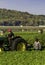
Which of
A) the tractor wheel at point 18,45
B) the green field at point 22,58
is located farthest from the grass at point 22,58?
the tractor wheel at point 18,45

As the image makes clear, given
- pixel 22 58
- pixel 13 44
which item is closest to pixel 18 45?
pixel 13 44

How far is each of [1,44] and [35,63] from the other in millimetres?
4144

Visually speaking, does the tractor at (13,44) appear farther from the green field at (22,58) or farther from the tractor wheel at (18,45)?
the green field at (22,58)

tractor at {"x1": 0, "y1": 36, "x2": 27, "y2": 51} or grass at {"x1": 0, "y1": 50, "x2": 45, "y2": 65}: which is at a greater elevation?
tractor at {"x1": 0, "y1": 36, "x2": 27, "y2": 51}

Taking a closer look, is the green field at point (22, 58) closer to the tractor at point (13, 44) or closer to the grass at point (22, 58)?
the grass at point (22, 58)

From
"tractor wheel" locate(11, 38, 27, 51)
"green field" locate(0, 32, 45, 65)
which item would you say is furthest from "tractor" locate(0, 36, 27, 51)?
"green field" locate(0, 32, 45, 65)

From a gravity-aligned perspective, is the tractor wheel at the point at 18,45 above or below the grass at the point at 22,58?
above

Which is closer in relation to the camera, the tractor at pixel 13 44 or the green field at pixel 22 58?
the green field at pixel 22 58

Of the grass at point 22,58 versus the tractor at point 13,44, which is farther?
the tractor at point 13,44

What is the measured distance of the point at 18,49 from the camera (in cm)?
1438

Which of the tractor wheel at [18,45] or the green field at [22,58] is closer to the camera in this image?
the green field at [22,58]

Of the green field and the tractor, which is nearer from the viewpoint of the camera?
the green field

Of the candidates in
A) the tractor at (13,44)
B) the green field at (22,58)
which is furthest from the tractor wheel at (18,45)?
the green field at (22,58)

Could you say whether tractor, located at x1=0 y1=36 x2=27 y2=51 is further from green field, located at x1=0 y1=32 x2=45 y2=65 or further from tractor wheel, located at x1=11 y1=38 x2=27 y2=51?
green field, located at x1=0 y1=32 x2=45 y2=65
